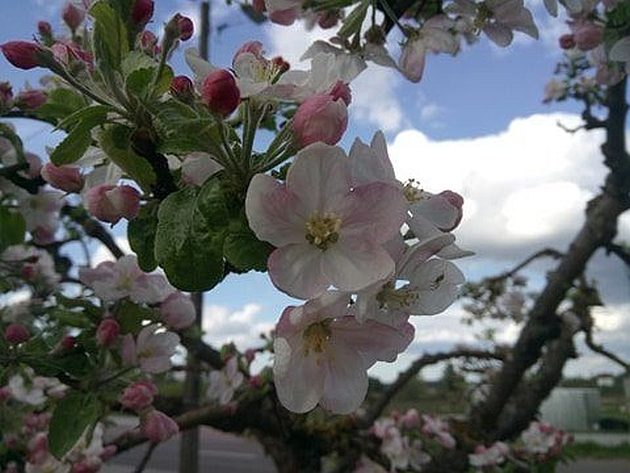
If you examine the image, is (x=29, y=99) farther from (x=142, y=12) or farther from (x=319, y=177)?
(x=319, y=177)

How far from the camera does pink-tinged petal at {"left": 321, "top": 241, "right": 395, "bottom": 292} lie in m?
0.62

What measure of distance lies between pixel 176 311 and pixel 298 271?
637 mm

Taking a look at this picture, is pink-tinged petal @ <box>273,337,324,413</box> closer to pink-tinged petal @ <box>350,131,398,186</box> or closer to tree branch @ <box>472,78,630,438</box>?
pink-tinged petal @ <box>350,131,398,186</box>

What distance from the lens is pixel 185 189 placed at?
0.68 metres

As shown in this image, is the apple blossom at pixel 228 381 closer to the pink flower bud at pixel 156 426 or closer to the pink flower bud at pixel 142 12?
the pink flower bud at pixel 156 426

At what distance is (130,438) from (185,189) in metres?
1.29

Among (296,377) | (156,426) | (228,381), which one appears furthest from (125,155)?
(228,381)

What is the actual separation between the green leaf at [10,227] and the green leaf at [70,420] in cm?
44

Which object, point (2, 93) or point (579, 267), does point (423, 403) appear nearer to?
point (579, 267)

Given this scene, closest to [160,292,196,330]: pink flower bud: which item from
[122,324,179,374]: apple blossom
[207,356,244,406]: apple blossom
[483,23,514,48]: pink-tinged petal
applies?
[122,324,179,374]: apple blossom

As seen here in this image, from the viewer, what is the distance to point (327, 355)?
0.72m

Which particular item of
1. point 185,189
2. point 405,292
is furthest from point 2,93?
point 405,292

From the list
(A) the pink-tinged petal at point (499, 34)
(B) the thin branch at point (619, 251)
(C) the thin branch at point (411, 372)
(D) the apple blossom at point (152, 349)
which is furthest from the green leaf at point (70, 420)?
(B) the thin branch at point (619, 251)

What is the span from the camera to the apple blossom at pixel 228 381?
80.1 inches
